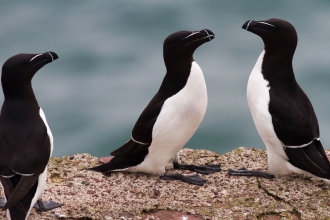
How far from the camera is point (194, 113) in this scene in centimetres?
788

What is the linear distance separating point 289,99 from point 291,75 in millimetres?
251

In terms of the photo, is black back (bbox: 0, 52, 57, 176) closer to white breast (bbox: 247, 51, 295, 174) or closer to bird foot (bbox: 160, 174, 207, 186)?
bird foot (bbox: 160, 174, 207, 186)

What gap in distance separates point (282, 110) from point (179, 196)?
1.24 meters

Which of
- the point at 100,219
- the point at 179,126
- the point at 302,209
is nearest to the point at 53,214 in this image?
the point at 100,219

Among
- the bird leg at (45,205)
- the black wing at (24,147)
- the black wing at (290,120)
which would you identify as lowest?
the bird leg at (45,205)

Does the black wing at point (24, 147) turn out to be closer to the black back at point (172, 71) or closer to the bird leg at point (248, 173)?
the black back at point (172, 71)

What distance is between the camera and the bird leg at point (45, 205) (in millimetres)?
7398

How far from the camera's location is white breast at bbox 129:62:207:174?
783 centimetres

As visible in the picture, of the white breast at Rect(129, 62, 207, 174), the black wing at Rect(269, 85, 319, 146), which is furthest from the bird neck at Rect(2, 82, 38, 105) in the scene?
the black wing at Rect(269, 85, 319, 146)

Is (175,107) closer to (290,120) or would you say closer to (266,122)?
(266,122)

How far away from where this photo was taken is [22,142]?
7.08 m

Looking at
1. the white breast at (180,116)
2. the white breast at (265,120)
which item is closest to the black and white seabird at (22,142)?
the white breast at (180,116)

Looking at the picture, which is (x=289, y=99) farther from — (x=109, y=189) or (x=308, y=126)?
(x=109, y=189)

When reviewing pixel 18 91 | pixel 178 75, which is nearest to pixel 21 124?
pixel 18 91
